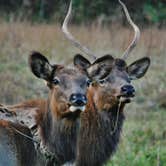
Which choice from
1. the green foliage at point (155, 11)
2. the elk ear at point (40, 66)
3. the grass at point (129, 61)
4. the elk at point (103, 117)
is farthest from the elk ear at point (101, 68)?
the green foliage at point (155, 11)

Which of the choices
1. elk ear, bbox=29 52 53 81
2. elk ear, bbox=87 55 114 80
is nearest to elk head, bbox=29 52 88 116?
elk ear, bbox=29 52 53 81

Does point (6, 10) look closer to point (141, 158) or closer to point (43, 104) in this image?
point (141, 158)

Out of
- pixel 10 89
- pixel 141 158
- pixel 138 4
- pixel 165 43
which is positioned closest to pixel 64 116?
pixel 141 158

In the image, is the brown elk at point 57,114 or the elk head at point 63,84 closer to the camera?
the elk head at point 63,84

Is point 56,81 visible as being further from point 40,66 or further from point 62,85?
point 40,66

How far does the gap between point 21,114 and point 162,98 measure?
8299mm

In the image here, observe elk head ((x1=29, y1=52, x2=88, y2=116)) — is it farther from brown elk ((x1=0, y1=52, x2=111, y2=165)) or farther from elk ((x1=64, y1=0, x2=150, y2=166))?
elk ((x1=64, y1=0, x2=150, y2=166))

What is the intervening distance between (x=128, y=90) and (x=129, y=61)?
31.4 ft

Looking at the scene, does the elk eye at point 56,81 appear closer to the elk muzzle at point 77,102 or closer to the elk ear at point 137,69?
the elk muzzle at point 77,102

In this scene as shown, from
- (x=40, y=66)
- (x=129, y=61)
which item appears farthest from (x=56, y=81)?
(x=129, y=61)

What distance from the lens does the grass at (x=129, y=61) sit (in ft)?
42.3

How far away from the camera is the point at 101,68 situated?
10.1 metres

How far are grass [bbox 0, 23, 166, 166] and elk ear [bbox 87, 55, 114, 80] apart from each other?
178 centimetres

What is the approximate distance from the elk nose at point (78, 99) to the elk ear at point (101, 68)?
94 centimetres
